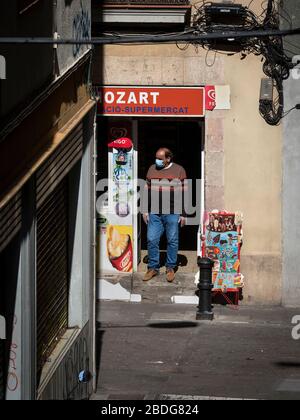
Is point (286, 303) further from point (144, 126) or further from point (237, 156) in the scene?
point (144, 126)

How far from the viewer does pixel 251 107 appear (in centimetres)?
1583

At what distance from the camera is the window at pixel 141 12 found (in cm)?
1533

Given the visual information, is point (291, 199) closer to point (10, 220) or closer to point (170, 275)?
point (170, 275)

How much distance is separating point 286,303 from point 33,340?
796cm

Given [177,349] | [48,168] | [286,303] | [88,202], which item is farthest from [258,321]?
[48,168]

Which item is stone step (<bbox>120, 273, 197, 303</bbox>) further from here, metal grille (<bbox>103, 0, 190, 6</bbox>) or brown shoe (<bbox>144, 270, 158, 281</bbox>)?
metal grille (<bbox>103, 0, 190, 6</bbox>)

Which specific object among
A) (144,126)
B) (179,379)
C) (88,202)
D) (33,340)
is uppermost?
(144,126)

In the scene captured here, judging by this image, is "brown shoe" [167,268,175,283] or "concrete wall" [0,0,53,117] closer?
"concrete wall" [0,0,53,117]

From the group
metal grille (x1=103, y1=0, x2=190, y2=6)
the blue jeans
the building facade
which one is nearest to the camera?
the building facade

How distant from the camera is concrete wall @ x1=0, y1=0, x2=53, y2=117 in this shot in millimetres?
7836

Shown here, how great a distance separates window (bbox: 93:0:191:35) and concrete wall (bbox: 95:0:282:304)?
52 cm

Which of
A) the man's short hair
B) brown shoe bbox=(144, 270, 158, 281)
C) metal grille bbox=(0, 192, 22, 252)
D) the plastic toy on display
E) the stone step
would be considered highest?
the man's short hair

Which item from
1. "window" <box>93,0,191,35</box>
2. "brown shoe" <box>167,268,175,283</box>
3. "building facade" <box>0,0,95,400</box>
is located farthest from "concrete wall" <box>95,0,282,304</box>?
"building facade" <box>0,0,95,400</box>

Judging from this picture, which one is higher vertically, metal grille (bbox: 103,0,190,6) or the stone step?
metal grille (bbox: 103,0,190,6)
